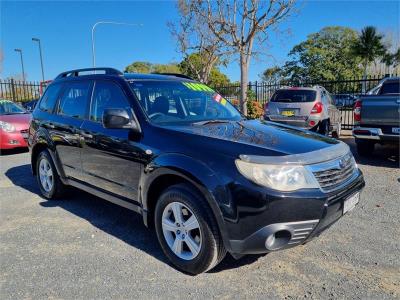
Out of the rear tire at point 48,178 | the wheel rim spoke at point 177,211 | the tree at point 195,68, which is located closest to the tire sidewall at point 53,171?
the rear tire at point 48,178

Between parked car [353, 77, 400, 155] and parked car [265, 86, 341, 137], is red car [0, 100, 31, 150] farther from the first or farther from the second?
parked car [353, 77, 400, 155]

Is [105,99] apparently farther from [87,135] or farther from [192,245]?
[192,245]

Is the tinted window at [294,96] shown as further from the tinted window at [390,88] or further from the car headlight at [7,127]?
the car headlight at [7,127]

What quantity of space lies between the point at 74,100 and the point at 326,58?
52217 millimetres

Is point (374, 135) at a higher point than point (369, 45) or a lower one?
lower

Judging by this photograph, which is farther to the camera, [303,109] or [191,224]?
[303,109]

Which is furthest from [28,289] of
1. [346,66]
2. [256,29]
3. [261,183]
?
[346,66]

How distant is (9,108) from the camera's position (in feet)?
33.7

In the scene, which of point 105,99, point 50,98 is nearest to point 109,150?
point 105,99

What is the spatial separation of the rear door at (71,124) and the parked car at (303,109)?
6665mm

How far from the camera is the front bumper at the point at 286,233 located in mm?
2643

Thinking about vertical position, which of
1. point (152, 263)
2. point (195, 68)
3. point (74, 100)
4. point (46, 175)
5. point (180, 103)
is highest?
A: point (195, 68)

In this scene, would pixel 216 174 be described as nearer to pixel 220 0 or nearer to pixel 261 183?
pixel 261 183

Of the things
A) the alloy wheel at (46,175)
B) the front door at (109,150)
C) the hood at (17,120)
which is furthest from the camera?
the hood at (17,120)
